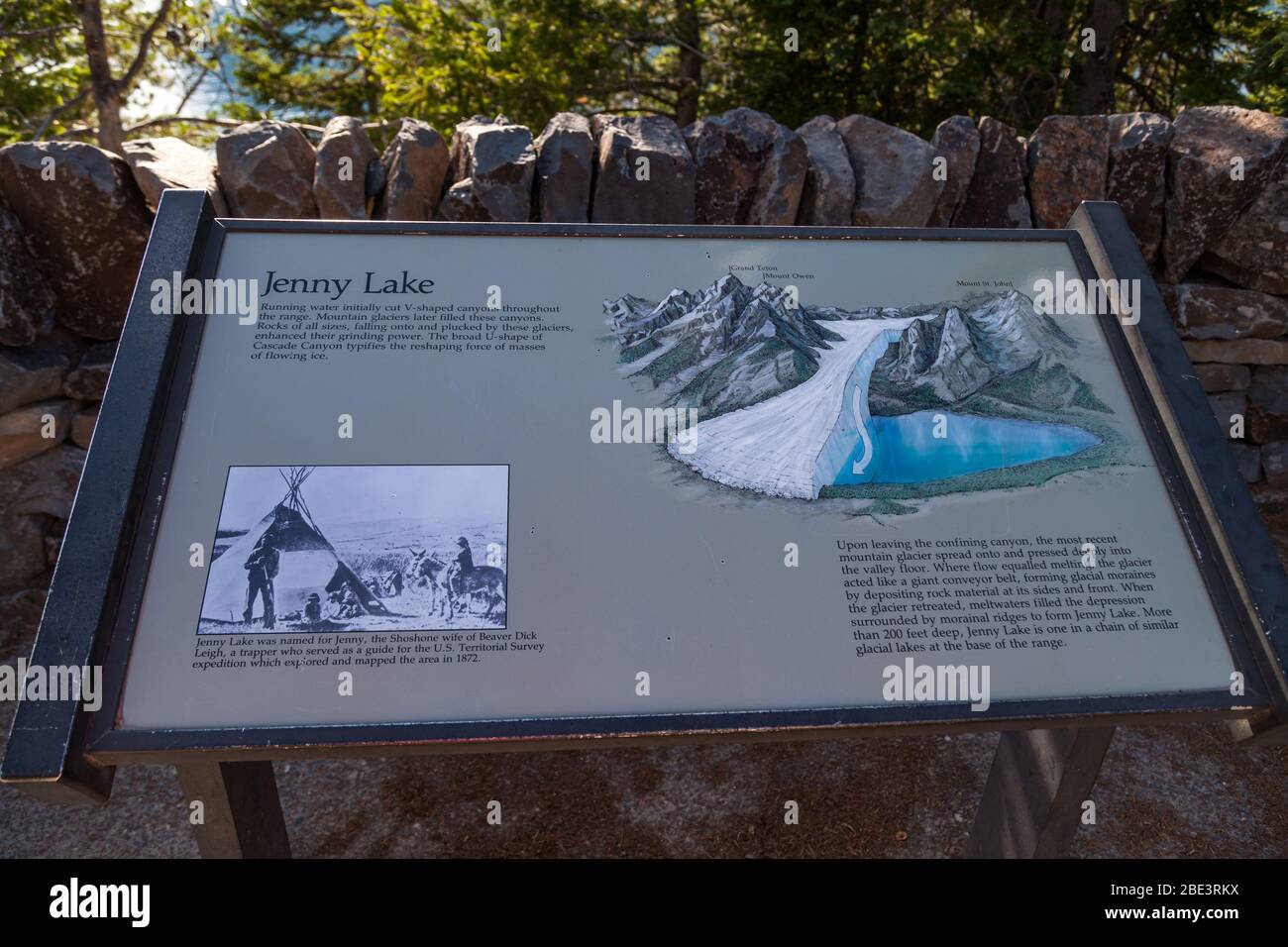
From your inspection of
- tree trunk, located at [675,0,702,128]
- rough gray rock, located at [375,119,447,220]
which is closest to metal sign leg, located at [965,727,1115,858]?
rough gray rock, located at [375,119,447,220]

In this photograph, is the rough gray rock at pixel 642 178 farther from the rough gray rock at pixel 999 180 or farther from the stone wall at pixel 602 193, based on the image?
the rough gray rock at pixel 999 180

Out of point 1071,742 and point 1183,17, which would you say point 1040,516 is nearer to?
point 1071,742

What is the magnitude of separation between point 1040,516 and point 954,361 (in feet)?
1.41

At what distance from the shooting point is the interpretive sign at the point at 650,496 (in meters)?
1.61

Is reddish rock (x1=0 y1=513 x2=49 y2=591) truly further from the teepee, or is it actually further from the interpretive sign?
the teepee

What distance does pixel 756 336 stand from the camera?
6.84ft

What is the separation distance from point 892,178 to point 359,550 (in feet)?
8.55

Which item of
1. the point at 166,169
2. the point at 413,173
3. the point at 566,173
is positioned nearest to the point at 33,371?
the point at 166,169

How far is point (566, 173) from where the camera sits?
3246 millimetres

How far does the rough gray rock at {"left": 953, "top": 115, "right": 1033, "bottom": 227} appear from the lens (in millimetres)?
3426

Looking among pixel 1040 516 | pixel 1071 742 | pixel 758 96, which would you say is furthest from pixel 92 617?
pixel 758 96

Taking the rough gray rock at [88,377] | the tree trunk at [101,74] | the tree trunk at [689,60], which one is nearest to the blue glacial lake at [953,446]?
the rough gray rock at [88,377]

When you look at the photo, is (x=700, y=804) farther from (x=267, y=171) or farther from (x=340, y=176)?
(x=267, y=171)
